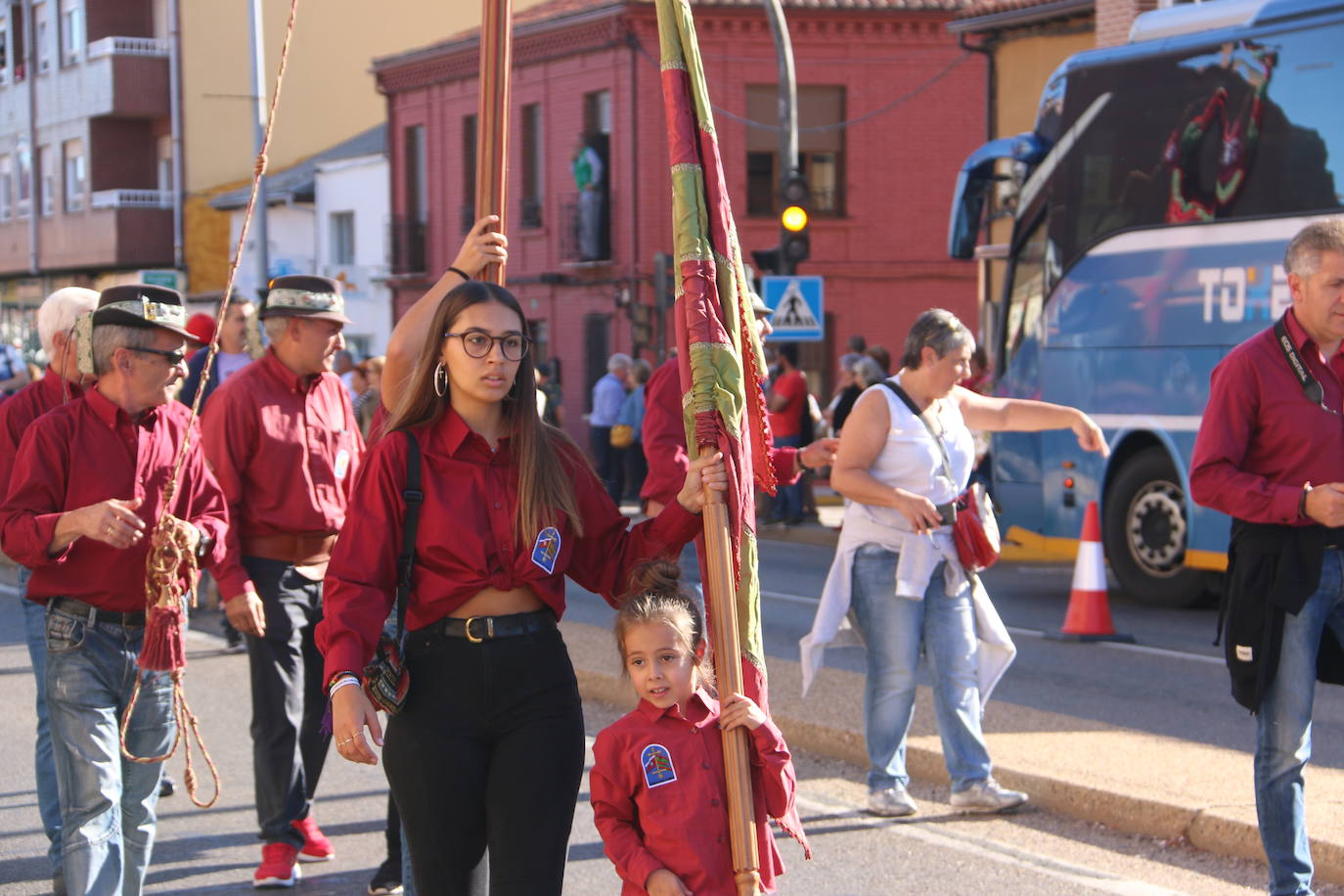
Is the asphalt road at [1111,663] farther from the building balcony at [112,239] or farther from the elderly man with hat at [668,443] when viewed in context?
the building balcony at [112,239]

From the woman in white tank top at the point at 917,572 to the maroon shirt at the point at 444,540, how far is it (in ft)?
8.93

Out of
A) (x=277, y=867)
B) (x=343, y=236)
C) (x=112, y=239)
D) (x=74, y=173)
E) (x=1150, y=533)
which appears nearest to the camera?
(x=277, y=867)

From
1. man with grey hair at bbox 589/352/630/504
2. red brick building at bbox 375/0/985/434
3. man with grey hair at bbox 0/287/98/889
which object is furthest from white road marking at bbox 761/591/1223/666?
red brick building at bbox 375/0/985/434

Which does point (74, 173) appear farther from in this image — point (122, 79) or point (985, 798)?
point (985, 798)

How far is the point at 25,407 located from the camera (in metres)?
5.42

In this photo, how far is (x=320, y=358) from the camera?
6109 mm

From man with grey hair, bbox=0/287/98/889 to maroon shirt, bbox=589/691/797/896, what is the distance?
82.2 inches

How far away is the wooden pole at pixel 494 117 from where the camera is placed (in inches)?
169

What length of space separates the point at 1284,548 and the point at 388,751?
8.65 ft

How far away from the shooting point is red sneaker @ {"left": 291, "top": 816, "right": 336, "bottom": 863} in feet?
20.2

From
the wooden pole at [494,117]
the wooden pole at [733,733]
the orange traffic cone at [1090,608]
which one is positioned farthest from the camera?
the orange traffic cone at [1090,608]

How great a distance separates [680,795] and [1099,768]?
3625 millimetres

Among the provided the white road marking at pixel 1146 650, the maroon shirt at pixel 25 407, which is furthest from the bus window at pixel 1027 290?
the maroon shirt at pixel 25 407

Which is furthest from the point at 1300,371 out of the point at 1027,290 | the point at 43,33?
the point at 43,33
